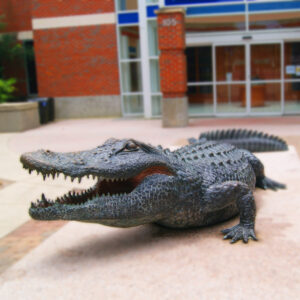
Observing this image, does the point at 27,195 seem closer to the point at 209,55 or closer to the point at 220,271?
the point at 220,271

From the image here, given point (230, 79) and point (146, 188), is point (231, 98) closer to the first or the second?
point (230, 79)

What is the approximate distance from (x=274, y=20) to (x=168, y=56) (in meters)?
4.11

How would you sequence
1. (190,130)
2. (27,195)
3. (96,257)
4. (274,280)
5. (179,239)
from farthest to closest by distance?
(190,130), (27,195), (179,239), (96,257), (274,280)

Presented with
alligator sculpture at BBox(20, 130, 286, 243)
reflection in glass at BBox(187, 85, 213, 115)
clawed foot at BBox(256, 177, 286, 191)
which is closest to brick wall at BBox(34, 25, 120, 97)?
reflection in glass at BBox(187, 85, 213, 115)

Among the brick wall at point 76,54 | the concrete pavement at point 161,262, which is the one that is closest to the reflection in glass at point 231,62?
the brick wall at point 76,54

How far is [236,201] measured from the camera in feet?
11.7

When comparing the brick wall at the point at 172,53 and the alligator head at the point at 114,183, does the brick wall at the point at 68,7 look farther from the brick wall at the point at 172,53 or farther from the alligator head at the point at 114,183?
the alligator head at the point at 114,183

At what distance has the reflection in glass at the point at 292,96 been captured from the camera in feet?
47.4

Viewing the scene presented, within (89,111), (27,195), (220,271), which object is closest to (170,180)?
(220,271)

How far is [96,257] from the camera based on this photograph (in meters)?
3.32

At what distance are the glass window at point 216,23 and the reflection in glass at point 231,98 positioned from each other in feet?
6.59

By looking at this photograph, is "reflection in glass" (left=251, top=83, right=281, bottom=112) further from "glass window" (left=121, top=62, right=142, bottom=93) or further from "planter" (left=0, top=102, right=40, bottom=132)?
"planter" (left=0, top=102, right=40, bottom=132)

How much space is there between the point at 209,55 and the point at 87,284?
1316 cm

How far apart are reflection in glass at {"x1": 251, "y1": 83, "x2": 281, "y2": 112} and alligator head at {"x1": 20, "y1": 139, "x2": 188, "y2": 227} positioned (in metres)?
11.9
